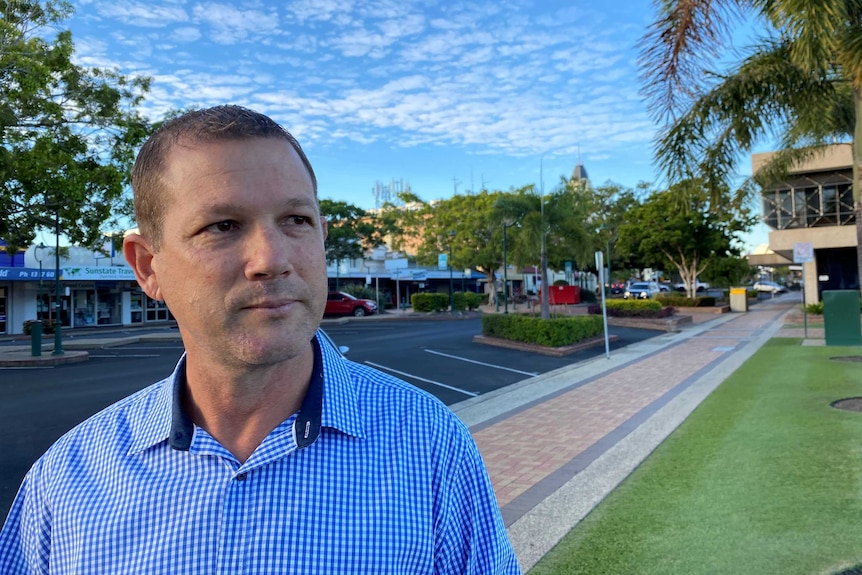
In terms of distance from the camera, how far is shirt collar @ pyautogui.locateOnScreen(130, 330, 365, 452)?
116 centimetres

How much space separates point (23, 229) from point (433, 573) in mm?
16767

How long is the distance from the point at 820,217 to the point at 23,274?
36.0 m

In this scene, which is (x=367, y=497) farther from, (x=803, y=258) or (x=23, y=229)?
(x=803, y=258)

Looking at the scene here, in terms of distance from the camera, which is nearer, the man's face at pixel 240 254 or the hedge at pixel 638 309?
the man's face at pixel 240 254

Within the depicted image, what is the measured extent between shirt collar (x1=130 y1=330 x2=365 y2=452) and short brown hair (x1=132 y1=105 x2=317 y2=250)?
1.09ft

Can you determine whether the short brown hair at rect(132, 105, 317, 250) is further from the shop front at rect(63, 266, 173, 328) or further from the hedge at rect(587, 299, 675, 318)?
the shop front at rect(63, 266, 173, 328)

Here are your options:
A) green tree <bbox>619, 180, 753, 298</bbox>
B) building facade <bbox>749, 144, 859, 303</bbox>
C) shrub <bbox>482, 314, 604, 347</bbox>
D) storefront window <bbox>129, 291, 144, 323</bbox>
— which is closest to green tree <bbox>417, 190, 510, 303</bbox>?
green tree <bbox>619, 180, 753, 298</bbox>

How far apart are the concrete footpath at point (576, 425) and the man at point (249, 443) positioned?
2851mm

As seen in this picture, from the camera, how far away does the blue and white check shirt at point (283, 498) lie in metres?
1.09

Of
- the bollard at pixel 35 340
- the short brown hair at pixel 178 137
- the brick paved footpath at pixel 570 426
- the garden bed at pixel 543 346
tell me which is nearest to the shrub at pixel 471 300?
the garden bed at pixel 543 346

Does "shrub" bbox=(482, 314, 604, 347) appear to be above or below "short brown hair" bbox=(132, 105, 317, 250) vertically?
below

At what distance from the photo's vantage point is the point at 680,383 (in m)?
10.2

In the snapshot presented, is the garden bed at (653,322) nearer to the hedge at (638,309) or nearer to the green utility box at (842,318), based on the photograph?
the hedge at (638,309)

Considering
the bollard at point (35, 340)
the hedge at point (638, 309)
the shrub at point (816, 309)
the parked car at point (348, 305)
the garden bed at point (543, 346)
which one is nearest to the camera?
the garden bed at point (543, 346)
